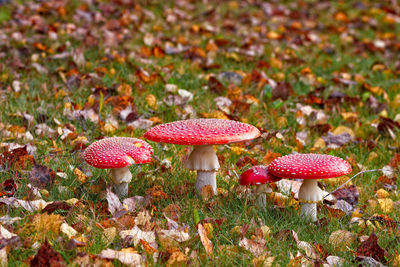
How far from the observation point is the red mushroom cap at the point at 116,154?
2730mm

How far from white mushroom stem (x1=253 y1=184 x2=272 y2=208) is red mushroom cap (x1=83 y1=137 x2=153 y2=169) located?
2.18ft

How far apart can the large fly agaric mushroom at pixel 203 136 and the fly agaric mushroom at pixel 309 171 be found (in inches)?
9.1

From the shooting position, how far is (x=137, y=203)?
2973 mm

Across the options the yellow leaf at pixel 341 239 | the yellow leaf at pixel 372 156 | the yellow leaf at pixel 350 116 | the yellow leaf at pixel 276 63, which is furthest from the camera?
the yellow leaf at pixel 276 63

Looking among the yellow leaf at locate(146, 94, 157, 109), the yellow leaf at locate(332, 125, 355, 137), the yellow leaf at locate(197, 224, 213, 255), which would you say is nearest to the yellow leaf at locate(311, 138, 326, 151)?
the yellow leaf at locate(332, 125, 355, 137)

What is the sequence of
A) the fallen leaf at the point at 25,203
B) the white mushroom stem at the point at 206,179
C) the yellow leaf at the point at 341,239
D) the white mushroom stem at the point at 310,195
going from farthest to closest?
the white mushroom stem at the point at 206,179, the white mushroom stem at the point at 310,195, the fallen leaf at the point at 25,203, the yellow leaf at the point at 341,239

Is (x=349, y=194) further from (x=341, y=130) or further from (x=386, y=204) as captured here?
(x=341, y=130)

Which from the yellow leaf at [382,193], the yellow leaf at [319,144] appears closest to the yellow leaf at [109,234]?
the yellow leaf at [382,193]

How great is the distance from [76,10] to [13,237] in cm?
564

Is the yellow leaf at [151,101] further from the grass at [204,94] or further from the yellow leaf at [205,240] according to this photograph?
the yellow leaf at [205,240]

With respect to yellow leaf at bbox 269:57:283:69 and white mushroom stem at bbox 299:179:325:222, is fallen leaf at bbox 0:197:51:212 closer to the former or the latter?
white mushroom stem at bbox 299:179:325:222

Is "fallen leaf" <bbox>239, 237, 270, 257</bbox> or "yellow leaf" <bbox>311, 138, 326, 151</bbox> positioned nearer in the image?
"fallen leaf" <bbox>239, 237, 270, 257</bbox>

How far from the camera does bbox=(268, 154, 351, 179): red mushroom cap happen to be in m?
2.66

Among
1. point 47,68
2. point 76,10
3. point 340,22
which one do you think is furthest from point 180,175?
point 340,22
